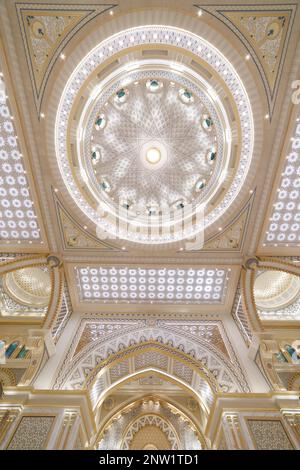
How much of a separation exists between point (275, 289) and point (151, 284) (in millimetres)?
4061

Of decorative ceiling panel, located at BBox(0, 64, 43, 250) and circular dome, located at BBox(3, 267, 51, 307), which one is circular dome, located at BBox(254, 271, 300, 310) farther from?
circular dome, located at BBox(3, 267, 51, 307)

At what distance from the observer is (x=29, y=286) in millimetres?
8039

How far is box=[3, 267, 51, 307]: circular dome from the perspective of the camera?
305 inches

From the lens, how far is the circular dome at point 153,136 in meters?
4.82

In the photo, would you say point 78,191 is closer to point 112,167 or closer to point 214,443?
point 112,167

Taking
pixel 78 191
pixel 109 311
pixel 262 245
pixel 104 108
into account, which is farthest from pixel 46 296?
pixel 262 245

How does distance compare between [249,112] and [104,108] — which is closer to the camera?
[249,112]

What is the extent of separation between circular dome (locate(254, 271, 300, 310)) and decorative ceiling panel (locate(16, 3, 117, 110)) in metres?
7.28

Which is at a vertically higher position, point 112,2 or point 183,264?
point 112,2

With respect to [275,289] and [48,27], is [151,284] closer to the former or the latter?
[275,289]

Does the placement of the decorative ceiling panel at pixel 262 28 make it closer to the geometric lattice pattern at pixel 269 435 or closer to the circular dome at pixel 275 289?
A: the circular dome at pixel 275 289

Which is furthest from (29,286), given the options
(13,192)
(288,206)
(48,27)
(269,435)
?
(288,206)

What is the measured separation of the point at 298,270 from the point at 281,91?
3964 mm

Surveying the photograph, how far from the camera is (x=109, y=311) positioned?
22.9 feet
